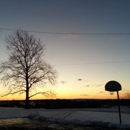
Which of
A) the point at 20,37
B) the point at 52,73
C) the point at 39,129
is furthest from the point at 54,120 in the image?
the point at 20,37

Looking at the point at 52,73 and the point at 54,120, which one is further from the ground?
the point at 52,73

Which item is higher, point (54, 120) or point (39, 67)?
point (39, 67)

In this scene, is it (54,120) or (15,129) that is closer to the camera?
(15,129)

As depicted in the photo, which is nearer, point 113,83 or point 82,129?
point 82,129

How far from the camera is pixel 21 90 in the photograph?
39594 millimetres

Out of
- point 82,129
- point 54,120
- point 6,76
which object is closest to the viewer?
point 82,129

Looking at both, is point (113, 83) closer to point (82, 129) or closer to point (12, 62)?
point (82, 129)

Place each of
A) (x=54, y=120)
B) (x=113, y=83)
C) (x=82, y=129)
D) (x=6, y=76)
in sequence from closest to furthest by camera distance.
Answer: (x=82, y=129) → (x=113, y=83) → (x=54, y=120) → (x=6, y=76)

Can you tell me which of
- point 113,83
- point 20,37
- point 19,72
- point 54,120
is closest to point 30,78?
point 19,72

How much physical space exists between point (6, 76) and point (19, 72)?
198cm

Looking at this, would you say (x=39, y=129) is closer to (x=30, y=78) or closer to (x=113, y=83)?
(x=113, y=83)

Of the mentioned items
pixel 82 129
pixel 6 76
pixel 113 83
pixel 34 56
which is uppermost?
pixel 34 56

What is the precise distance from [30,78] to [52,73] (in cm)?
339

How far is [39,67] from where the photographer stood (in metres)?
39.0
